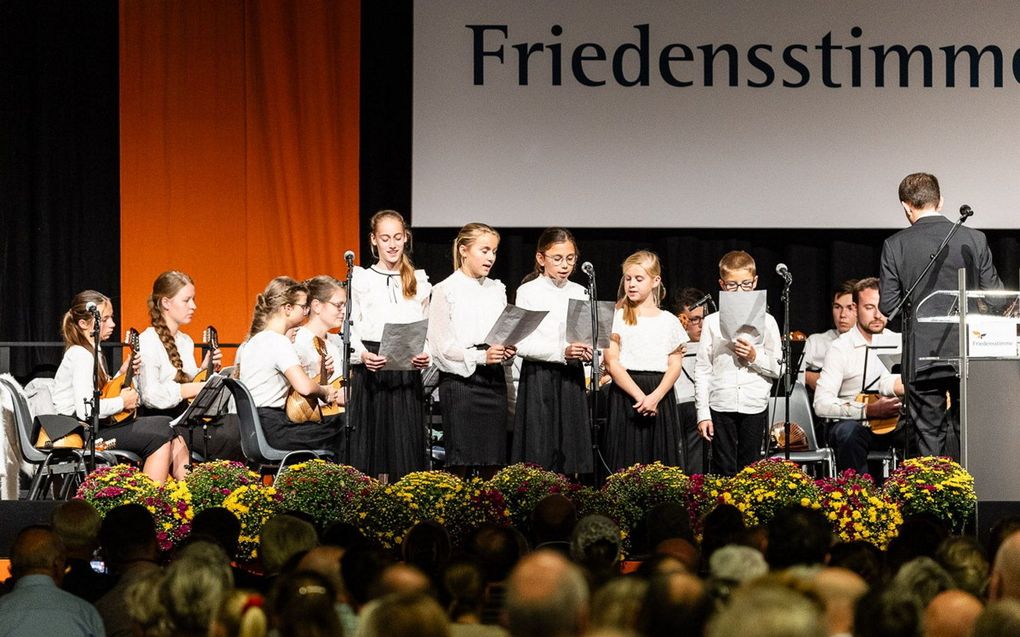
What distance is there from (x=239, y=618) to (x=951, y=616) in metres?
1.50

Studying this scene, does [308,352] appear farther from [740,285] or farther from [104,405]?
[740,285]

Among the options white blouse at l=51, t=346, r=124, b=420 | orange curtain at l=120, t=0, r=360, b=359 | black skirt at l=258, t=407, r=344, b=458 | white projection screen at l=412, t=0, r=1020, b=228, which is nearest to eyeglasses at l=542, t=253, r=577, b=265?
black skirt at l=258, t=407, r=344, b=458

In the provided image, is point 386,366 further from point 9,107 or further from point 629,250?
point 9,107

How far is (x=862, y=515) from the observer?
6137 millimetres

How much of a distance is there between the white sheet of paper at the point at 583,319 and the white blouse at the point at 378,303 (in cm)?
90

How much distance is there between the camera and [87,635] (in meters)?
3.74

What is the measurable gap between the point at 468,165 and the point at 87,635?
7.08 meters

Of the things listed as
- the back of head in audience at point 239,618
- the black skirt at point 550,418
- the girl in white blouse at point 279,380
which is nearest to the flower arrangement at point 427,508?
the black skirt at point 550,418

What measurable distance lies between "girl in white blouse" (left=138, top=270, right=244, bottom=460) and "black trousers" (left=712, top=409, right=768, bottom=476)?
9.32 ft

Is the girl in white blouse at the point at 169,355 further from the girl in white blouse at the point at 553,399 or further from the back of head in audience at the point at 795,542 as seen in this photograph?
the back of head in audience at the point at 795,542

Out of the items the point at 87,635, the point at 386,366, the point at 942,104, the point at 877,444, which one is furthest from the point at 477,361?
the point at 942,104

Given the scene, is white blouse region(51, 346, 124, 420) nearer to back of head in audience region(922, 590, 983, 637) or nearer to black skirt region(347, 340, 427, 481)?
black skirt region(347, 340, 427, 481)

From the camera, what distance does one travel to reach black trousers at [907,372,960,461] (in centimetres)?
675

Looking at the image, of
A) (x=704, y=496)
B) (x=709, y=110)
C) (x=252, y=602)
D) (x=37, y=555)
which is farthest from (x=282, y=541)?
(x=709, y=110)
